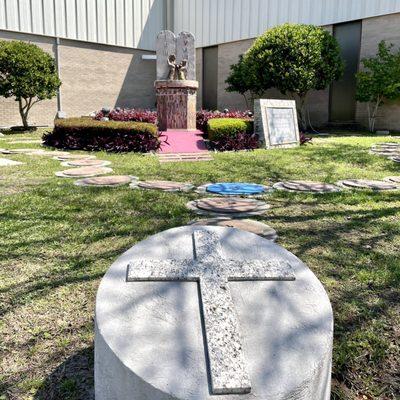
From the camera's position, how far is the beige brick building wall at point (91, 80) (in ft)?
68.7

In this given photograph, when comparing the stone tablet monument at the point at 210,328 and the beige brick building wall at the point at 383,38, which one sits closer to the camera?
the stone tablet monument at the point at 210,328

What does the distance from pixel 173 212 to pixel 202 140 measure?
26.0ft

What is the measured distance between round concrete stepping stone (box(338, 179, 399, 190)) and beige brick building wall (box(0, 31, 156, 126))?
18.3m

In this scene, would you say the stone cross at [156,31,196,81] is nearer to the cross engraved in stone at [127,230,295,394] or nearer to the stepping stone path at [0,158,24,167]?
the stepping stone path at [0,158,24,167]

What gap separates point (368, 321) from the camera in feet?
8.31

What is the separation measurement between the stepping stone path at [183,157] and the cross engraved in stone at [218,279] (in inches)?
296

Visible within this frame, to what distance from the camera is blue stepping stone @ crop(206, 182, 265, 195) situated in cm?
562

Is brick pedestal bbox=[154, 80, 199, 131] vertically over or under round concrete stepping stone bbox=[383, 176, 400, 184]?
over

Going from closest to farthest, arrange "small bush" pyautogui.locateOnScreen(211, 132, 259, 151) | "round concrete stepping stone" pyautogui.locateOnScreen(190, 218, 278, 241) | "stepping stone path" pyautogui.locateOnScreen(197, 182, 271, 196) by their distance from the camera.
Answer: "round concrete stepping stone" pyautogui.locateOnScreen(190, 218, 278, 241), "stepping stone path" pyautogui.locateOnScreen(197, 182, 271, 196), "small bush" pyautogui.locateOnScreen(211, 132, 259, 151)

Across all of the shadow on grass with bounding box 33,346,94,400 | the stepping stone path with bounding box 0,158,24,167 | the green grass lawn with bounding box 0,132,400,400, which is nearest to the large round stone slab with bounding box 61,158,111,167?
the stepping stone path with bounding box 0,158,24,167

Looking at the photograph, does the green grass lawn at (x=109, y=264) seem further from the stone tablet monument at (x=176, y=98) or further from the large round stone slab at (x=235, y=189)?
the stone tablet monument at (x=176, y=98)

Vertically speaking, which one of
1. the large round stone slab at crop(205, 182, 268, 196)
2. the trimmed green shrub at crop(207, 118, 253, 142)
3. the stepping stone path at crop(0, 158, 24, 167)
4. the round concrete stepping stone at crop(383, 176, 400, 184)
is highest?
the trimmed green shrub at crop(207, 118, 253, 142)

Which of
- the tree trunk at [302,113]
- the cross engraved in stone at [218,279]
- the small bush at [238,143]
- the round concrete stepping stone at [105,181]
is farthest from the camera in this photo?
the tree trunk at [302,113]

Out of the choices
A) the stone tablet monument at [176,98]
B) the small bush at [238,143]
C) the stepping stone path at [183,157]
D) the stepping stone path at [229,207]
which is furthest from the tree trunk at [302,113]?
the stepping stone path at [229,207]
